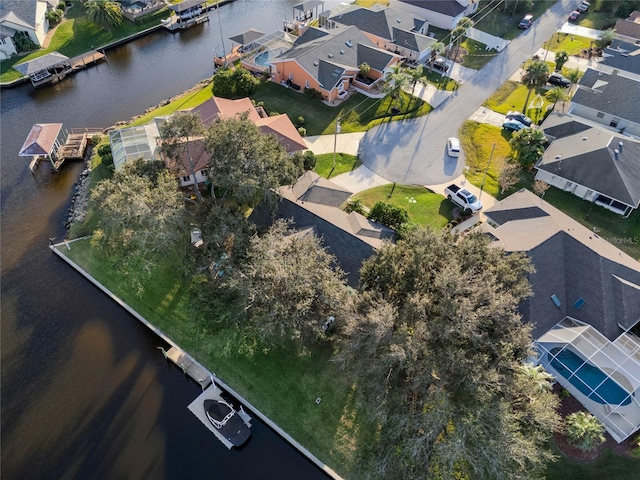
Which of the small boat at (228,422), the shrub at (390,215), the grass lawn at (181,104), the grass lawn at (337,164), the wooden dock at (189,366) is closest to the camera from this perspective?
the small boat at (228,422)

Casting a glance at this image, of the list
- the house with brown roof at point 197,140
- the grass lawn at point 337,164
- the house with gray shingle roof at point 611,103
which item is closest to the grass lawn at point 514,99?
the house with gray shingle roof at point 611,103

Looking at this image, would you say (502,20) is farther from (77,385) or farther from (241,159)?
(77,385)

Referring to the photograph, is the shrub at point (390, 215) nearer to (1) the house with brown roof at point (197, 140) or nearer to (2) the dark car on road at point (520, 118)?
(1) the house with brown roof at point (197, 140)

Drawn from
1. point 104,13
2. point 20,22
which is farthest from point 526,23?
point 20,22

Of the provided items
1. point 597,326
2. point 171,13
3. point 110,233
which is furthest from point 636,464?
point 171,13

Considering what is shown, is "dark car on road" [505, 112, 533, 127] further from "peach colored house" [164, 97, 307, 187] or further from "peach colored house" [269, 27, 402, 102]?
"peach colored house" [164, 97, 307, 187]
